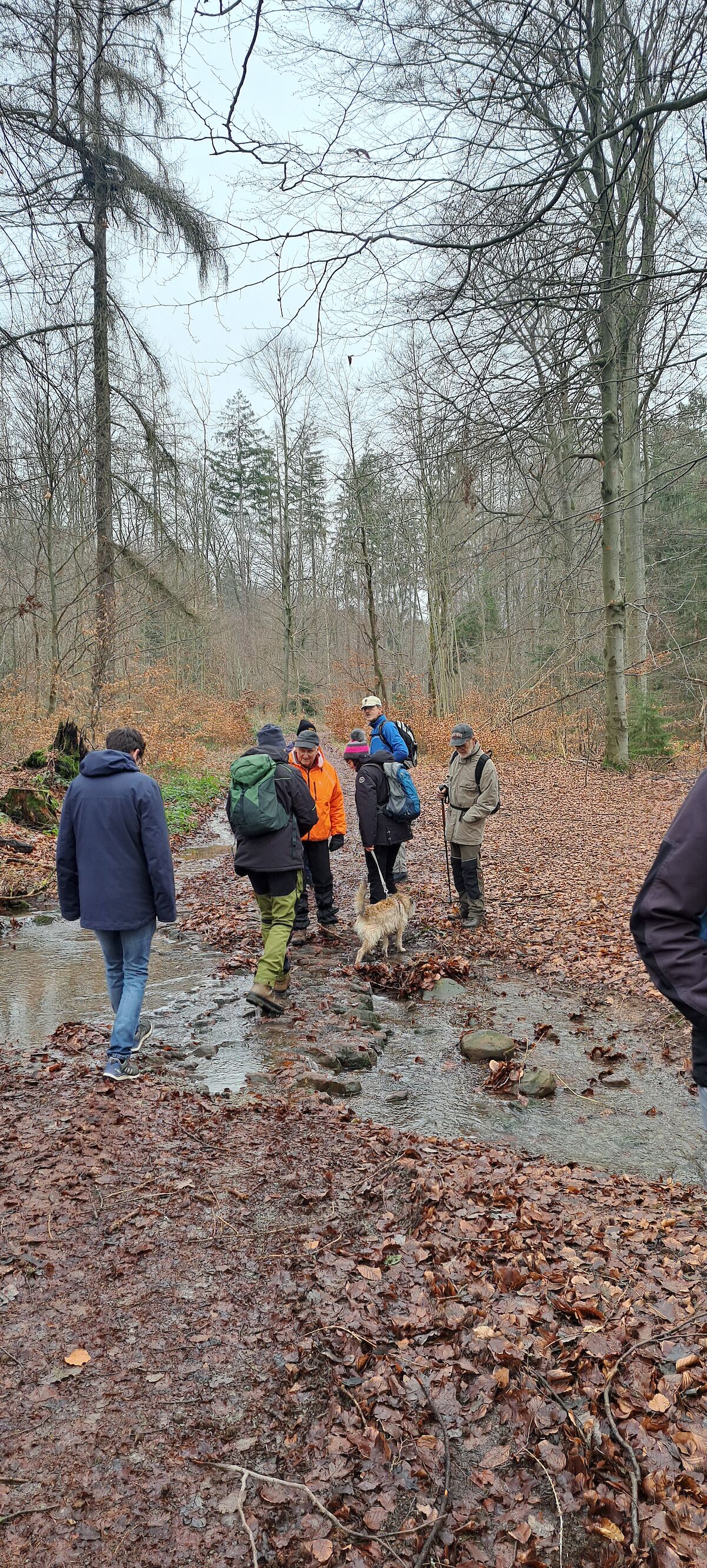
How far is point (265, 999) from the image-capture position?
6570 millimetres

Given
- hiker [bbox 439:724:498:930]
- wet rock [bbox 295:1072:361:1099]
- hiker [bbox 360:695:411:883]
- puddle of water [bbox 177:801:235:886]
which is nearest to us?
wet rock [bbox 295:1072:361:1099]

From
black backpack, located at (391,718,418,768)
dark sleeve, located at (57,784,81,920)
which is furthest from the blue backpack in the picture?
dark sleeve, located at (57,784,81,920)

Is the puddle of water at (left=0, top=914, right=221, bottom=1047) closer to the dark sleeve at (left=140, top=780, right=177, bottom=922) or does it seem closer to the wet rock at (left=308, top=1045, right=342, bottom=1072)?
the wet rock at (left=308, top=1045, right=342, bottom=1072)

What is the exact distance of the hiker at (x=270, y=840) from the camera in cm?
639

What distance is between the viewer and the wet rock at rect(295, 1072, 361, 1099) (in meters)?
5.40

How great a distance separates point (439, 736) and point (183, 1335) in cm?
2206

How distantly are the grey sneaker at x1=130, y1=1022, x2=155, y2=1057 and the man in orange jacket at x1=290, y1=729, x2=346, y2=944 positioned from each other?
2.50 m

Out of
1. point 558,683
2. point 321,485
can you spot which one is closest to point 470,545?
point 558,683

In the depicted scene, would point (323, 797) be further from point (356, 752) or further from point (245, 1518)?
point (245, 1518)

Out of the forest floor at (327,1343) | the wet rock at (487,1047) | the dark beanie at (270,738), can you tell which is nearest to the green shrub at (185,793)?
the dark beanie at (270,738)

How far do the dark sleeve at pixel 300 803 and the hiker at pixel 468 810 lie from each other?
2179 mm

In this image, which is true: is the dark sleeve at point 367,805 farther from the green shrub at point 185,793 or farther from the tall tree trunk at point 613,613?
the tall tree trunk at point 613,613

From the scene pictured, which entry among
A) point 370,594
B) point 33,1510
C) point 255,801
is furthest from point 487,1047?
point 370,594

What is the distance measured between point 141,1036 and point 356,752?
13.2ft
